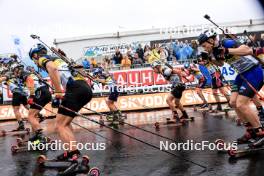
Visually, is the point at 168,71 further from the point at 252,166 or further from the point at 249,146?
the point at 252,166

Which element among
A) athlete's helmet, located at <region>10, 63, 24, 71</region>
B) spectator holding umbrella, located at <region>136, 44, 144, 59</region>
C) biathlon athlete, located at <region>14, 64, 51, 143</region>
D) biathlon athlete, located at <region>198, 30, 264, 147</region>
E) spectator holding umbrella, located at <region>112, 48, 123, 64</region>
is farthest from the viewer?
spectator holding umbrella, located at <region>136, 44, 144, 59</region>

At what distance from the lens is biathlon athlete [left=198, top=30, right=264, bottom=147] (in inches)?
315

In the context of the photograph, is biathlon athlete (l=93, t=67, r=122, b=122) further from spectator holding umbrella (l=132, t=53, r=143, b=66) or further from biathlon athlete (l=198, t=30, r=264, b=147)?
biathlon athlete (l=198, t=30, r=264, b=147)

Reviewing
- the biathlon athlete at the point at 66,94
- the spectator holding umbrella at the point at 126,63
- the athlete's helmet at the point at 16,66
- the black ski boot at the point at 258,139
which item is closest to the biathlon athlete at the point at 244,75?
the black ski boot at the point at 258,139

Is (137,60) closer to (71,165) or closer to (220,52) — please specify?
(220,52)

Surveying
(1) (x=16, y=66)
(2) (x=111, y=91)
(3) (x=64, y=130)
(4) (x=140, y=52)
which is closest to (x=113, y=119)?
(2) (x=111, y=91)

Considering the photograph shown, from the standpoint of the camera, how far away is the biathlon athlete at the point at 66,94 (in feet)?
25.0

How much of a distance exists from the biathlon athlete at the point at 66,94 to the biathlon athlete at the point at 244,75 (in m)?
2.37

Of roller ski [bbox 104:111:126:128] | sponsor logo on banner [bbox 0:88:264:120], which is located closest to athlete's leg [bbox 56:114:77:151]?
roller ski [bbox 104:111:126:128]

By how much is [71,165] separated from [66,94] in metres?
1.25

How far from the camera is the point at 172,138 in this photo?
11.0 metres

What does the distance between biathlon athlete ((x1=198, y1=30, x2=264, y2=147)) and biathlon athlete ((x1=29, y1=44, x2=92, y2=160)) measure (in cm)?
237

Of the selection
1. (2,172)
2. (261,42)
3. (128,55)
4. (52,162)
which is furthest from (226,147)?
(128,55)

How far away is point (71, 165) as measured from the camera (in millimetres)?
7254
